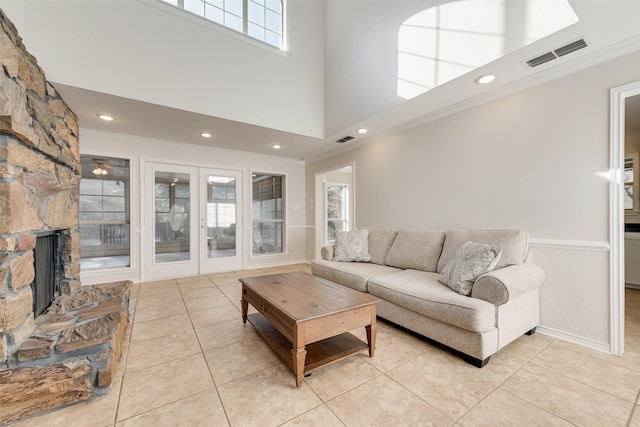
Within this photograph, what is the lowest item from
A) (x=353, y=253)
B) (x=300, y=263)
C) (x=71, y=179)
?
(x=300, y=263)

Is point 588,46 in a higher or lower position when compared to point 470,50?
lower

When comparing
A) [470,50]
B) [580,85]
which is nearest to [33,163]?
[470,50]


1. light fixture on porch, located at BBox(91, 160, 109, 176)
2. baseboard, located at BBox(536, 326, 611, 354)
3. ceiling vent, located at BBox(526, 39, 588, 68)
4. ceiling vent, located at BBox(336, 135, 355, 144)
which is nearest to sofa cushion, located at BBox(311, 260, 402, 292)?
baseboard, located at BBox(536, 326, 611, 354)

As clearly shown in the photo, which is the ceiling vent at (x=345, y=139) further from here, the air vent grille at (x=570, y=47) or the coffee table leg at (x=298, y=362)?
the coffee table leg at (x=298, y=362)

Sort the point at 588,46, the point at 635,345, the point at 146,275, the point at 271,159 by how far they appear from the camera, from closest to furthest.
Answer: the point at 588,46
the point at 635,345
the point at 146,275
the point at 271,159

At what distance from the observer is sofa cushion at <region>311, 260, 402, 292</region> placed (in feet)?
9.19

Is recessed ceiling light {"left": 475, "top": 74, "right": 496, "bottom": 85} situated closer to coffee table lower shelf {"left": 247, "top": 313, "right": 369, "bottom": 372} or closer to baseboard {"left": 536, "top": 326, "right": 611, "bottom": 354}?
baseboard {"left": 536, "top": 326, "right": 611, "bottom": 354}

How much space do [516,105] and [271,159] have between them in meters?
4.16

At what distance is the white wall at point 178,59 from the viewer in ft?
7.89

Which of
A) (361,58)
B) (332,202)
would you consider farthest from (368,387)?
(332,202)

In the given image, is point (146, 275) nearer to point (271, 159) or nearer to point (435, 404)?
point (271, 159)

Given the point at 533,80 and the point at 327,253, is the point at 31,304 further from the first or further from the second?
the point at 533,80

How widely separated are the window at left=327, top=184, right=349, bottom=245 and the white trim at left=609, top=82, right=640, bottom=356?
19.2ft

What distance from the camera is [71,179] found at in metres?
2.66
